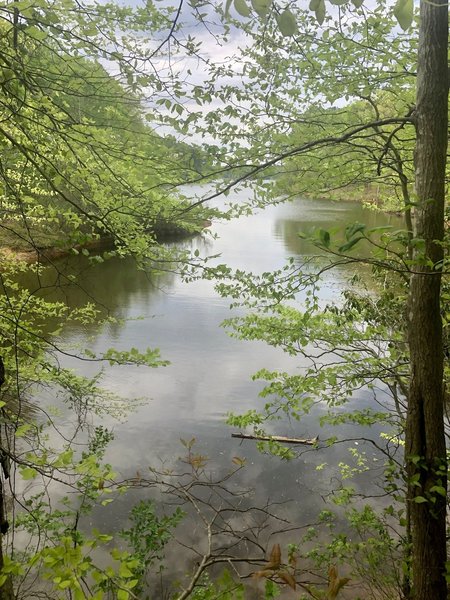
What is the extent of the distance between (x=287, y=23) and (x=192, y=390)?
425 inches

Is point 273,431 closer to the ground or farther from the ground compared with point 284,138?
closer to the ground

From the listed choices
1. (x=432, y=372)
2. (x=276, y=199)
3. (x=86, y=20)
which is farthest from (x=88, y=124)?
(x=432, y=372)

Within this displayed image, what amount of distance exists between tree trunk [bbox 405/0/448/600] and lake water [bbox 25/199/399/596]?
5.86 feet

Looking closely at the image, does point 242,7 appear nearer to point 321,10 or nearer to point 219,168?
point 321,10

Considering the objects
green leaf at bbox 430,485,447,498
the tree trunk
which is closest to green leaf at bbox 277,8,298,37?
the tree trunk

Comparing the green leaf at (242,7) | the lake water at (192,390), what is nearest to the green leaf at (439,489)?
the lake water at (192,390)

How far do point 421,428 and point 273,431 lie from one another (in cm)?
717

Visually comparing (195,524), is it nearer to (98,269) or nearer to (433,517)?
(433,517)

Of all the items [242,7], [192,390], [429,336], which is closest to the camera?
[242,7]

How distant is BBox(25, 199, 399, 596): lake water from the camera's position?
27.1ft

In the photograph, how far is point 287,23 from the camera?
112cm

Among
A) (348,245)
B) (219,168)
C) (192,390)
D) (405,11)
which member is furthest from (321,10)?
(192,390)

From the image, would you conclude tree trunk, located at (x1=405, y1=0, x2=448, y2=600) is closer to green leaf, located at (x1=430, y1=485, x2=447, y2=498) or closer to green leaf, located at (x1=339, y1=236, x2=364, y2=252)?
green leaf, located at (x1=430, y1=485, x2=447, y2=498)

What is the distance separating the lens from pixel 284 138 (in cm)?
378
